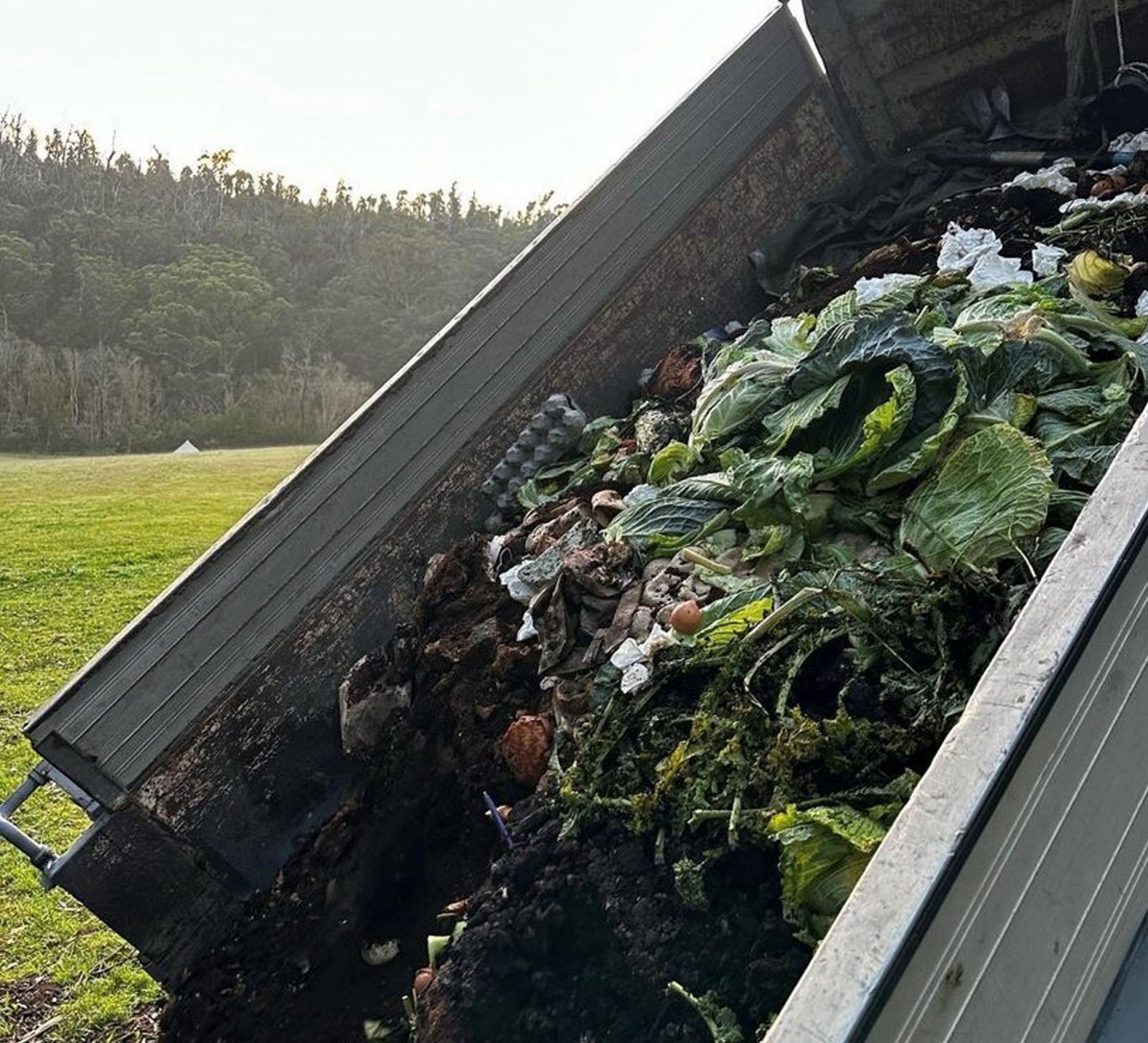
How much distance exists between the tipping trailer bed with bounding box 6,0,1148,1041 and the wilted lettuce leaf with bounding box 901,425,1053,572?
0.52 metres

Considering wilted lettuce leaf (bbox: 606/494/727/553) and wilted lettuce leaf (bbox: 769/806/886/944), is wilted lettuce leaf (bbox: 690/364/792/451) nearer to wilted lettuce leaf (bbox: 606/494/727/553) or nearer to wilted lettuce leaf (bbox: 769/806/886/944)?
wilted lettuce leaf (bbox: 606/494/727/553)

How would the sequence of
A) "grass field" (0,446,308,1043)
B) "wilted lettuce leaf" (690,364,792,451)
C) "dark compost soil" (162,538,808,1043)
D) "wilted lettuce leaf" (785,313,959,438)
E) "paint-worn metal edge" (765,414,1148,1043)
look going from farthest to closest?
1. "grass field" (0,446,308,1043)
2. "wilted lettuce leaf" (690,364,792,451)
3. "wilted lettuce leaf" (785,313,959,438)
4. "dark compost soil" (162,538,808,1043)
5. "paint-worn metal edge" (765,414,1148,1043)

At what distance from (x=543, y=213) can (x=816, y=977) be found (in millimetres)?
31829

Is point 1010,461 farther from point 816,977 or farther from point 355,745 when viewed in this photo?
point 355,745

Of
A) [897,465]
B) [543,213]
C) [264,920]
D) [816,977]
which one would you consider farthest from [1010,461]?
[543,213]

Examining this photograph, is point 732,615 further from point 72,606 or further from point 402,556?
point 72,606

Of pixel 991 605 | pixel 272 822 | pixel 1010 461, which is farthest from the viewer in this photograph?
pixel 272 822

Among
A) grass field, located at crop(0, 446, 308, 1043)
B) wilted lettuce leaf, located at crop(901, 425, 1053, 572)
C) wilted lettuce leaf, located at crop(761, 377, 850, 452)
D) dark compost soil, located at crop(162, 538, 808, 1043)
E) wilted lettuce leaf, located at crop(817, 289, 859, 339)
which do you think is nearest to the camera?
dark compost soil, located at crop(162, 538, 808, 1043)

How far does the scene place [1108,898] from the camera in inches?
35.7

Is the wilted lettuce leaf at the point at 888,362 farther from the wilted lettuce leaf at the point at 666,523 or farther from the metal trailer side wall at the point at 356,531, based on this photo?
the metal trailer side wall at the point at 356,531

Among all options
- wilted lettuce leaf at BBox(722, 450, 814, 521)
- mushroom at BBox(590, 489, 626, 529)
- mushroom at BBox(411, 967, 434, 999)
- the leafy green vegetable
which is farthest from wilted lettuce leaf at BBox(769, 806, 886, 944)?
mushroom at BBox(590, 489, 626, 529)

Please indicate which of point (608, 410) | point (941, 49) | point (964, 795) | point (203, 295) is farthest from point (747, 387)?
point (203, 295)

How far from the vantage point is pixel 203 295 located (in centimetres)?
2520

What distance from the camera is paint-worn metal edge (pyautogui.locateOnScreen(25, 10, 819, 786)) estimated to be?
2068 mm
